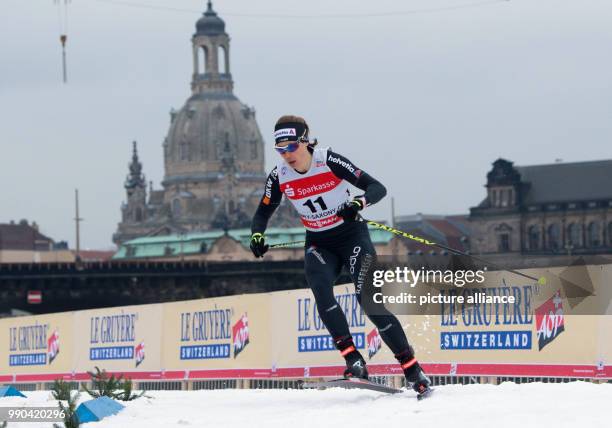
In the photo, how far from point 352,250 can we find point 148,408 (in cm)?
225

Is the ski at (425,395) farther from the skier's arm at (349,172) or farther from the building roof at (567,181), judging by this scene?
the building roof at (567,181)

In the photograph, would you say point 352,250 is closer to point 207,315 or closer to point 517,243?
point 207,315

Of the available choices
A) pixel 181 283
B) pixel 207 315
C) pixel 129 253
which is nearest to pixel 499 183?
pixel 129 253

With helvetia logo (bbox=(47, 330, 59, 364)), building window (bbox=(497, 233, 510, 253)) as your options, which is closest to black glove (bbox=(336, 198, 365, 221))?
helvetia logo (bbox=(47, 330, 59, 364))

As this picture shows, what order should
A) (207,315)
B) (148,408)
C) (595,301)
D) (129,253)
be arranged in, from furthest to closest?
(129,253)
(207,315)
(595,301)
(148,408)

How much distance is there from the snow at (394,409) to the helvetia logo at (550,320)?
3.25 m

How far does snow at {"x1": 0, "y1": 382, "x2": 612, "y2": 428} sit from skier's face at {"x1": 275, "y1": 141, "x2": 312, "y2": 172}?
193 centimetres

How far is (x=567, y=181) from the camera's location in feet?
567

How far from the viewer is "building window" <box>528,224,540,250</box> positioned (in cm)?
17562

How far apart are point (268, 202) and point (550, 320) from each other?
414cm

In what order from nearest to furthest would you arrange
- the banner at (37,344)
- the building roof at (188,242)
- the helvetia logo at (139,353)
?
the helvetia logo at (139,353), the banner at (37,344), the building roof at (188,242)

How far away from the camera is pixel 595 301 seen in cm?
1482

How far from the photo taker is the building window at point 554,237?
567ft

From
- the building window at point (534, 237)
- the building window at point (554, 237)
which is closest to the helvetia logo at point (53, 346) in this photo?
the building window at point (554, 237)
